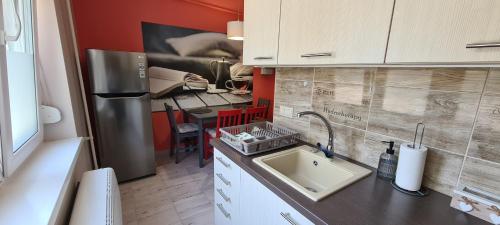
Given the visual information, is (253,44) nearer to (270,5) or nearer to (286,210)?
(270,5)

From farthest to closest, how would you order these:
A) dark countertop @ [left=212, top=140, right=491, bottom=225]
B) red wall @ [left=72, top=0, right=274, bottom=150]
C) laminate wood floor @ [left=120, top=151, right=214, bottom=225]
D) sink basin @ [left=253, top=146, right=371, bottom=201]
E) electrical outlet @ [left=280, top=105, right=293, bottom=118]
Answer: red wall @ [left=72, top=0, right=274, bottom=150]
laminate wood floor @ [left=120, top=151, right=214, bottom=225]
electrical outlet @ [left=280, top=105, right=293, bottom=118]
sink basin @ [left=253, top=146, right=371, bottom=201]
dark countertop @ [left=212, top=140, right=491, bottom=225]

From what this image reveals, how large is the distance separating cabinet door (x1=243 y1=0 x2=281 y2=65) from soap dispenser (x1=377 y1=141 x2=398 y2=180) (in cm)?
72

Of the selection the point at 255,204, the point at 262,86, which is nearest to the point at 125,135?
the point at 255,204

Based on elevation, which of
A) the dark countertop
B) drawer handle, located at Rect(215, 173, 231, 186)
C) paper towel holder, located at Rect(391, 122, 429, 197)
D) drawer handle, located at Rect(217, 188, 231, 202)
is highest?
paper towel holder, located at Rect(391, 122, 429, 197)

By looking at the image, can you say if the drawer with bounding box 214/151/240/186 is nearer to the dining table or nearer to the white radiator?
the white radiator

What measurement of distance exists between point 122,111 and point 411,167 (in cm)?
252

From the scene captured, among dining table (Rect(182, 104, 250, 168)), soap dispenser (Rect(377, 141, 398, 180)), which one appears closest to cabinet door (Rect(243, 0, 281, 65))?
soap dispenser (Rect(377, 141, 398, 180))

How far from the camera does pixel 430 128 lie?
2.94ft

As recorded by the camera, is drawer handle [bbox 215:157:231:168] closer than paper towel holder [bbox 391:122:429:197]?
No

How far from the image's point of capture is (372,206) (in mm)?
792

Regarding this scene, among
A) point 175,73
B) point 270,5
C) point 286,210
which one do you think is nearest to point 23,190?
point 286,210

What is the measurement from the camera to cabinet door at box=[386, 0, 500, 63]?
0.54 m

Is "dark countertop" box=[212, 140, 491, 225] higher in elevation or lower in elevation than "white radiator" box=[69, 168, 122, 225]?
higher

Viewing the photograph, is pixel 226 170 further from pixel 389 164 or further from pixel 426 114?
pixel 426 114
